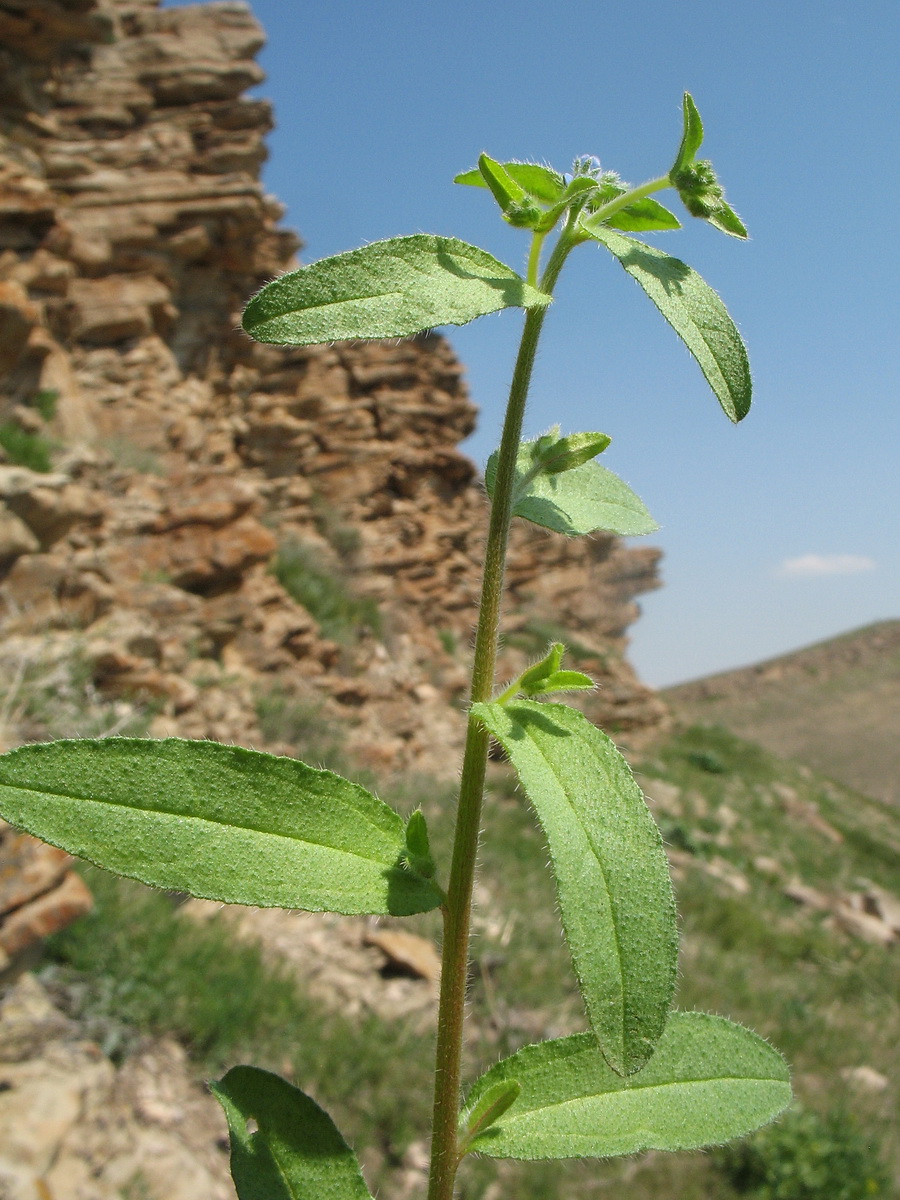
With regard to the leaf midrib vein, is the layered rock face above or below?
above

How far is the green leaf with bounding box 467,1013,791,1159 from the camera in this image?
99cm

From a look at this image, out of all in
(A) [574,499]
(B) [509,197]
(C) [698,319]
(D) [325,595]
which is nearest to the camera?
(C) [698,319]

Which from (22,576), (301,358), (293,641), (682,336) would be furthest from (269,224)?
(682,336)

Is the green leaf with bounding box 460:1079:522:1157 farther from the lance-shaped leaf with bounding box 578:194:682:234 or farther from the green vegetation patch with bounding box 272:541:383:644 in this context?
the green vegetation patch with bounding box 272:541:383:644

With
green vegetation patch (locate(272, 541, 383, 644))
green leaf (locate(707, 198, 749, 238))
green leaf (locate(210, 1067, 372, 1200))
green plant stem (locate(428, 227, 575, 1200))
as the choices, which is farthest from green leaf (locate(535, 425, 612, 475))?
green vegetation patch (locate(272, 541, 383, 644))

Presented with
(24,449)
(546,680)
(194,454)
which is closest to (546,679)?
(546,680)

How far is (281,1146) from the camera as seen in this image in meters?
1.05

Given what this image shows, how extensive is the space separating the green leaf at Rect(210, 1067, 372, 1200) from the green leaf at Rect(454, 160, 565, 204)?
1.18 m

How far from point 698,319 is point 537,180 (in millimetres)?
322

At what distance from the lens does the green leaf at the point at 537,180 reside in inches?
42.8

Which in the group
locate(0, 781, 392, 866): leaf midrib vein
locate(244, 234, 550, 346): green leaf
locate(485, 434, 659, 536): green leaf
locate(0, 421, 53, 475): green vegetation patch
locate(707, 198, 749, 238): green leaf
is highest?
locate(0, 421, 53, 475): green vegetation patch

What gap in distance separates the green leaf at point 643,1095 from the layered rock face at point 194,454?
5432 millimetres

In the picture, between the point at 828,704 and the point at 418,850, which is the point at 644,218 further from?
the point at 828,704

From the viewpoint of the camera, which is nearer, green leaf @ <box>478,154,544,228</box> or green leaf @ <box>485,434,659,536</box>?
green leaf @ <box>478,154,544,228</box>
